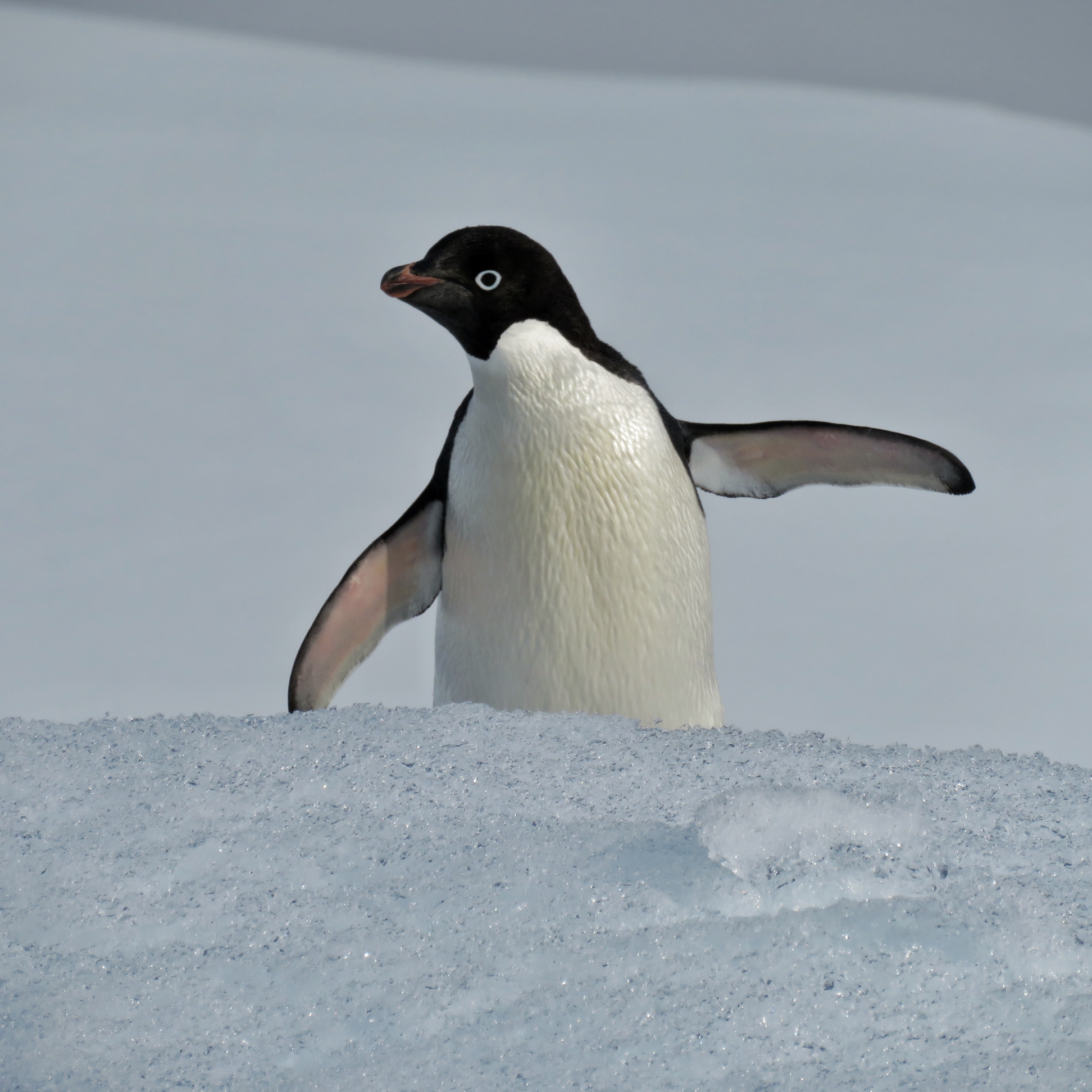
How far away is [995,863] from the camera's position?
906 millimetres

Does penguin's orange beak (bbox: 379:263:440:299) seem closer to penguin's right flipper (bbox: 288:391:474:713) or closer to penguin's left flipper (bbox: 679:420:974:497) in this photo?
penguin's right flipper (bbox: 288:391:474:713)

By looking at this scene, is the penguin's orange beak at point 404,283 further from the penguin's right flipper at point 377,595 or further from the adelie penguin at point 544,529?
the penguin's right flipper at point 377,595

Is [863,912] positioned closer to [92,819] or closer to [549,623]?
[92,819]

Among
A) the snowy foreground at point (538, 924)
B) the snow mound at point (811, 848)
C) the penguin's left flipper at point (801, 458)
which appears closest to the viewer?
the snowy foreground at point (538, 924)

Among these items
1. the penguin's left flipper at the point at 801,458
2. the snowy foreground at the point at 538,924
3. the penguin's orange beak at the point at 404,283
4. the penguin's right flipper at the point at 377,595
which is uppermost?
the penguin's orange beak at the point at 404,283

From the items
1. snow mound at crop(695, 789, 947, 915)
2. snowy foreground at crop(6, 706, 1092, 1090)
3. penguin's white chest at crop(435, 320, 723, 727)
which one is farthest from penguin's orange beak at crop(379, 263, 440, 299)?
snow mound at crop(695, 789, 947, 915)

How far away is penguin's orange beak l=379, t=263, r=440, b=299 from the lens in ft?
4.92

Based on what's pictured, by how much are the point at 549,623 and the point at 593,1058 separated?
0.82 metres

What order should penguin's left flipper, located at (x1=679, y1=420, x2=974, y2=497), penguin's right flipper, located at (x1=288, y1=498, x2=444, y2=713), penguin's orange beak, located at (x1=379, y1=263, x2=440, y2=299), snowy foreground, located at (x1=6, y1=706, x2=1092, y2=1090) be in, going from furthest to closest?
penguin's left flipper, located at (x1=679, y1=420, x2=974, y2=497), penguin's right flipper, located at (x1=288, y1=498, x2=444, y2=713), penguin's orange beak, located at (x1=379, y1=263, x2=440, y2=299), snowy foreground, located at (x1=6, y1=706, x2=1092, y2=1090)

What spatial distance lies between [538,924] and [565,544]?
2.41 ft

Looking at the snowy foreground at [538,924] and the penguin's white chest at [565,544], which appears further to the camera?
the penguin's white chest at [565,544]

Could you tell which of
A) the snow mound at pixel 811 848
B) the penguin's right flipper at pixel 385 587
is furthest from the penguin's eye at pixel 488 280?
the snow mound at pixel 811 848

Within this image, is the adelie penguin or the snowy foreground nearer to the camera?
the snowy foreground

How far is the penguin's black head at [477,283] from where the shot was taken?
1.51 meters
